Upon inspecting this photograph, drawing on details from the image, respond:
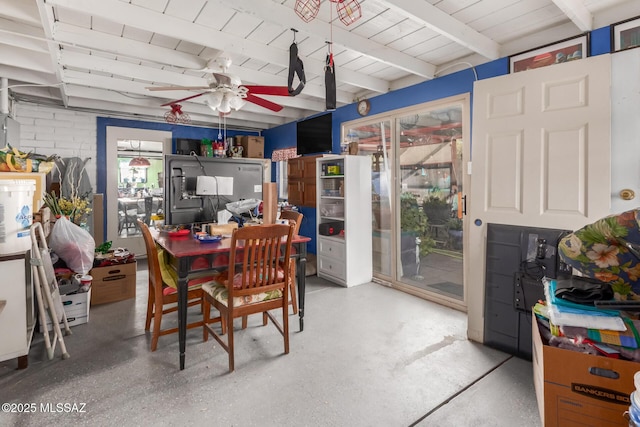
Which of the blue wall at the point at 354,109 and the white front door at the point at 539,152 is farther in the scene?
the blue wall at the point at 354,109

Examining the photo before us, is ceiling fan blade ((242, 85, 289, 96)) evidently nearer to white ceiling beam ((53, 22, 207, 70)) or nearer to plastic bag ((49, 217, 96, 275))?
white ceiling beam ((53, 22, 207, 70))

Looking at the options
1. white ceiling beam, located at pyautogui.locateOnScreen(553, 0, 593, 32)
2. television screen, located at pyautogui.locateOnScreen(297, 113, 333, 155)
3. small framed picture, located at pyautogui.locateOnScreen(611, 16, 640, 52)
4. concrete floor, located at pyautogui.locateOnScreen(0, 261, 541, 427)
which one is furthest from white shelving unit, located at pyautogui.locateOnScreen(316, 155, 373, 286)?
small framed picture, located at pyautogui.locateOnScreen(611, 16, 640, 52)

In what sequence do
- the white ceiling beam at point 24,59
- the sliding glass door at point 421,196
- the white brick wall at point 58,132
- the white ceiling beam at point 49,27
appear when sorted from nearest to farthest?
1. the white ceiling beam at point 49,27
2. the white ceiling beam at point 24,59
3. the sliding glass door at point 421,196
4. the white brick wall at point 58,132

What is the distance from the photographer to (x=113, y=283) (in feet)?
11.1

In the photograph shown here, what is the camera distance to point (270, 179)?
624 centimetres

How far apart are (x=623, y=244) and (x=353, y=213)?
2.93 m

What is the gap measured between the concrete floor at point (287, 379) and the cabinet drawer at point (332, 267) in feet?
3.70

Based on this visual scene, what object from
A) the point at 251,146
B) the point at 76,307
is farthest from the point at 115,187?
the point at 76,307

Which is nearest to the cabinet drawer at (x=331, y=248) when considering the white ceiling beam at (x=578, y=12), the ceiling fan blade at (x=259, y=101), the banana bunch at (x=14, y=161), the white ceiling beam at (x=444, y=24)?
the ceiling fan blade at (x=259, y=101)

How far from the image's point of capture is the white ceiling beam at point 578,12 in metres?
2.05

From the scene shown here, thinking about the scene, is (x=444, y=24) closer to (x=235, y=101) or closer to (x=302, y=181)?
(x=235, y=101)

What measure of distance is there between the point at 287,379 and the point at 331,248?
2.26 metres

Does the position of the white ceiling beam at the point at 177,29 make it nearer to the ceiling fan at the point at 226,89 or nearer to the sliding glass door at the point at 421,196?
the ceiling fan at the point at 226,89

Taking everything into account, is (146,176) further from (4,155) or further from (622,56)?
(622,56)
